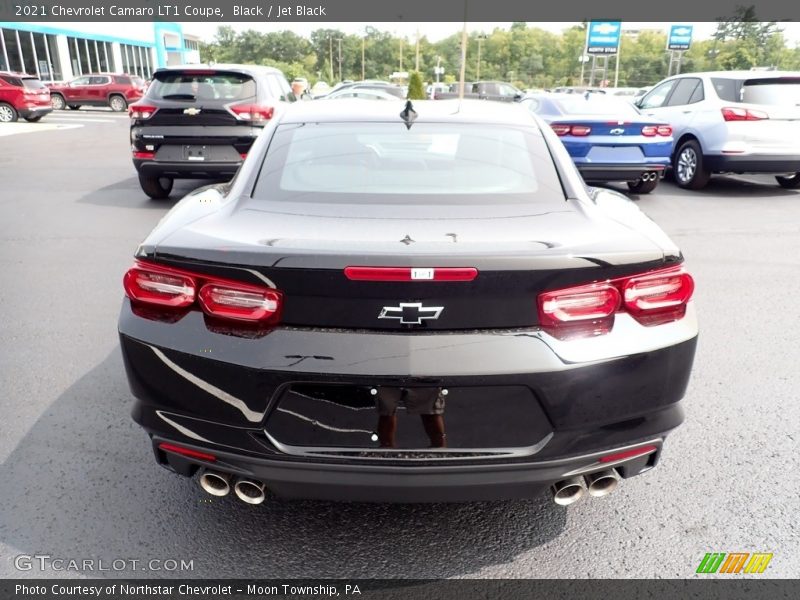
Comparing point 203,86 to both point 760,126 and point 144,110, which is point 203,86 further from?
point 760,126

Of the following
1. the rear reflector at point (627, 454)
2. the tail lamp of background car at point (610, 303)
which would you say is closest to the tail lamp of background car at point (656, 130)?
the tail lamp of background car at point (610, 303)

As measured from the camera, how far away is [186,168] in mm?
8242

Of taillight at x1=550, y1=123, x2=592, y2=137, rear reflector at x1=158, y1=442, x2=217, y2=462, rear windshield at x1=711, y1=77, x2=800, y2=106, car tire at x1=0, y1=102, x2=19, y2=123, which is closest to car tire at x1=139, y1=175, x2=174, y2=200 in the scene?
taillight at x1=550, y1=123, x2=592, y2=137

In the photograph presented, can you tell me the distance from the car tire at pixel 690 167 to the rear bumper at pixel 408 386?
9191 millimetres

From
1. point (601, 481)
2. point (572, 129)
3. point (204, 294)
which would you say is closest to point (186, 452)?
point (204, 294)

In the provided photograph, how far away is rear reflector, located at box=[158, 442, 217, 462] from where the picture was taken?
6.72ft

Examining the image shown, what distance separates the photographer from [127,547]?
2.38 metres

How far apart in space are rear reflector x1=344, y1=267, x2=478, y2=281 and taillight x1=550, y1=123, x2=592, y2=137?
24.3ft

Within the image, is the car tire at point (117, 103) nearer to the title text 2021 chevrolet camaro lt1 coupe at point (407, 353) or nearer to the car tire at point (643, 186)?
the car tire at point (643, 186)

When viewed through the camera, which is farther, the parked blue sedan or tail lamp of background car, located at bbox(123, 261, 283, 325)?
the parked blue sedan

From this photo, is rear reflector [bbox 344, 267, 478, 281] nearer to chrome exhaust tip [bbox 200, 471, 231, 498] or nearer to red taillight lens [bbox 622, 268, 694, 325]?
red taillight lens [bbox 622, 268, 694, 325]

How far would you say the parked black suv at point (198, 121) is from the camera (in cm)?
816

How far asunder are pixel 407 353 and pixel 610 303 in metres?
0.63

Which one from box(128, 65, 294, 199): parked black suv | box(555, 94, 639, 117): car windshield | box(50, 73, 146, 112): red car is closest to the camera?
box(128, 65, 294, 199): parked black suv
